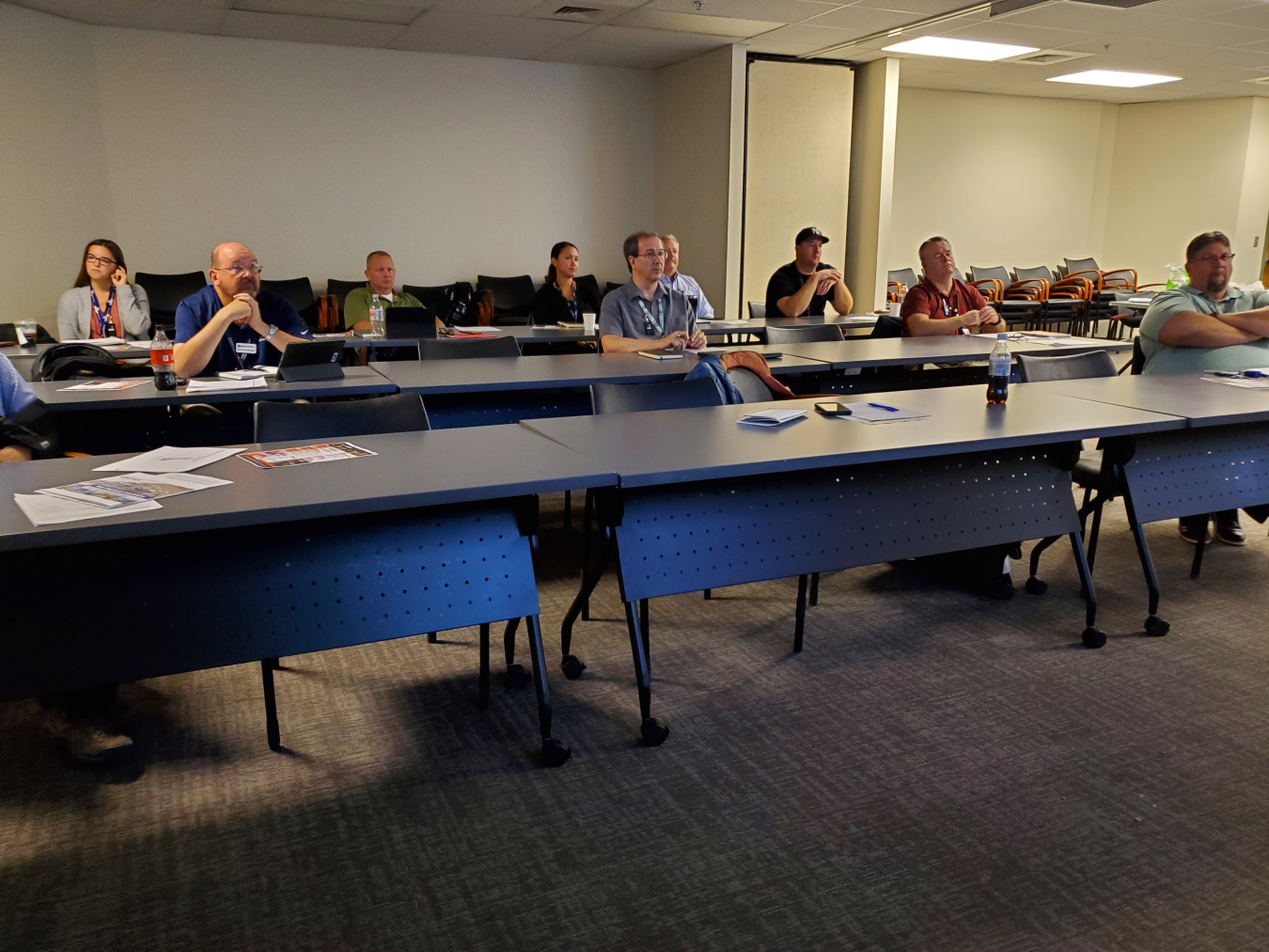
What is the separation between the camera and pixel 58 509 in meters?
1.92

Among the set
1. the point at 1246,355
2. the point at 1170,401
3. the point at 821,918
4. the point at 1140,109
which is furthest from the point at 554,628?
the point at 1140,109

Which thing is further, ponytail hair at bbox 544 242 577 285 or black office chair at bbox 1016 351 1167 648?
ponytail hair at bbox 544 242 577 285

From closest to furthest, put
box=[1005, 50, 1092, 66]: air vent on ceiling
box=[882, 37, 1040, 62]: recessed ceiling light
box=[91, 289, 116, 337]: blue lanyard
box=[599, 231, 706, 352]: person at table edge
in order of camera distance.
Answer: box=[599, 231, 706, 352]: person at table edge, box=[91, 289, 116, 337]: blue lanyard, box=[882, 37, 1040, 62]: recessed ceiling light, box=[1005, 50, 1092, 66]: air vent on ceiling

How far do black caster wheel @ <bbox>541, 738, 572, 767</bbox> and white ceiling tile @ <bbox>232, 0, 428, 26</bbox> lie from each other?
6390 millimetres

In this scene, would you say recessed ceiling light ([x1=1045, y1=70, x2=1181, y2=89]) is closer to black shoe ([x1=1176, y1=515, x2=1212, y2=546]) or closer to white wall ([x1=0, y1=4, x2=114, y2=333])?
black shoe ([x1=1176, y1=515, x2=1212, y2=546])

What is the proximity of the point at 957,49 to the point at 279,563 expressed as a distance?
29.4ft

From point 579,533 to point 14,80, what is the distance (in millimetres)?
6056

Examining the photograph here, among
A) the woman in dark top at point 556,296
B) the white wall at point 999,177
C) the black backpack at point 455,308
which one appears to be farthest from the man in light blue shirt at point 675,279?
the white wall at point 999,177

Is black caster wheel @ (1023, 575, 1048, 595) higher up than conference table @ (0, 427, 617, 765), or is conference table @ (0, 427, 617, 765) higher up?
conference table @ (0, 427, 617, 765)

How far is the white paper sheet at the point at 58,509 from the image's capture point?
1854 mm

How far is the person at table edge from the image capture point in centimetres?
474

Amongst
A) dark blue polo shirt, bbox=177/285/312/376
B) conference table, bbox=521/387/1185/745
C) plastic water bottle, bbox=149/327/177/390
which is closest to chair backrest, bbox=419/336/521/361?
dark blue polo shirt, bbox=177/285/312/376

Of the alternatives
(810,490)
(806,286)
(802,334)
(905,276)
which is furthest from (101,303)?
(905,276)

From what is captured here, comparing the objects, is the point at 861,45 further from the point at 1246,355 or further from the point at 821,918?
the point at 821,918
